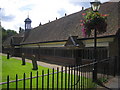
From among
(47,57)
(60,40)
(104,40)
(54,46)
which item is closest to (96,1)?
(104,40)

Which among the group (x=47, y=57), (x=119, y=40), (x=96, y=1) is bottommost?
(x=47, y=57)

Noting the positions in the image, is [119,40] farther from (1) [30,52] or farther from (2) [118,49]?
(1) [30,52]

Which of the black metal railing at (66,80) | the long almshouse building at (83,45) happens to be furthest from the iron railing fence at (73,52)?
the black metal railing at (66,80)

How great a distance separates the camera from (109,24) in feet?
A: 41.3

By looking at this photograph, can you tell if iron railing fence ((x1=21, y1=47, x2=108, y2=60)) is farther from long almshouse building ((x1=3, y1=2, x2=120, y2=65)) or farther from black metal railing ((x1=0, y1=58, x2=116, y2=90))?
black metal railing ((x1=0, y1=58, x2=116, y2=90))

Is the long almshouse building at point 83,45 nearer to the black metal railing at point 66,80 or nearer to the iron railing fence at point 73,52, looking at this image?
the iron railing fence at point 73,52

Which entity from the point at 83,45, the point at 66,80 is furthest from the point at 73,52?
the point at 66,80

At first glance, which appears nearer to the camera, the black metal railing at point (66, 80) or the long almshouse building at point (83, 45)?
the black metal railing at point (66, 80)

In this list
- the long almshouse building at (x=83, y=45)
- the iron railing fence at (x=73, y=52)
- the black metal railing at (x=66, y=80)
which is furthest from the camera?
the iron railing fence at (x=73, y=52)

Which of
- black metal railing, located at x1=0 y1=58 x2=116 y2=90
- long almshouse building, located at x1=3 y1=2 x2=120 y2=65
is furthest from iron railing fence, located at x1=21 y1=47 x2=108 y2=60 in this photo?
black metal railing, located at x1=0 y1=58 x2=116 y2=90

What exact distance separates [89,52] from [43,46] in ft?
36.9

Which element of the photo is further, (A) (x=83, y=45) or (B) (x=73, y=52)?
(B) (x=73, y=52)

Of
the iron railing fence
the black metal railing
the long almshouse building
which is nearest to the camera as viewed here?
the black metal railing

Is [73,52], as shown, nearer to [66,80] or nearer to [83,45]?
[83,45]
